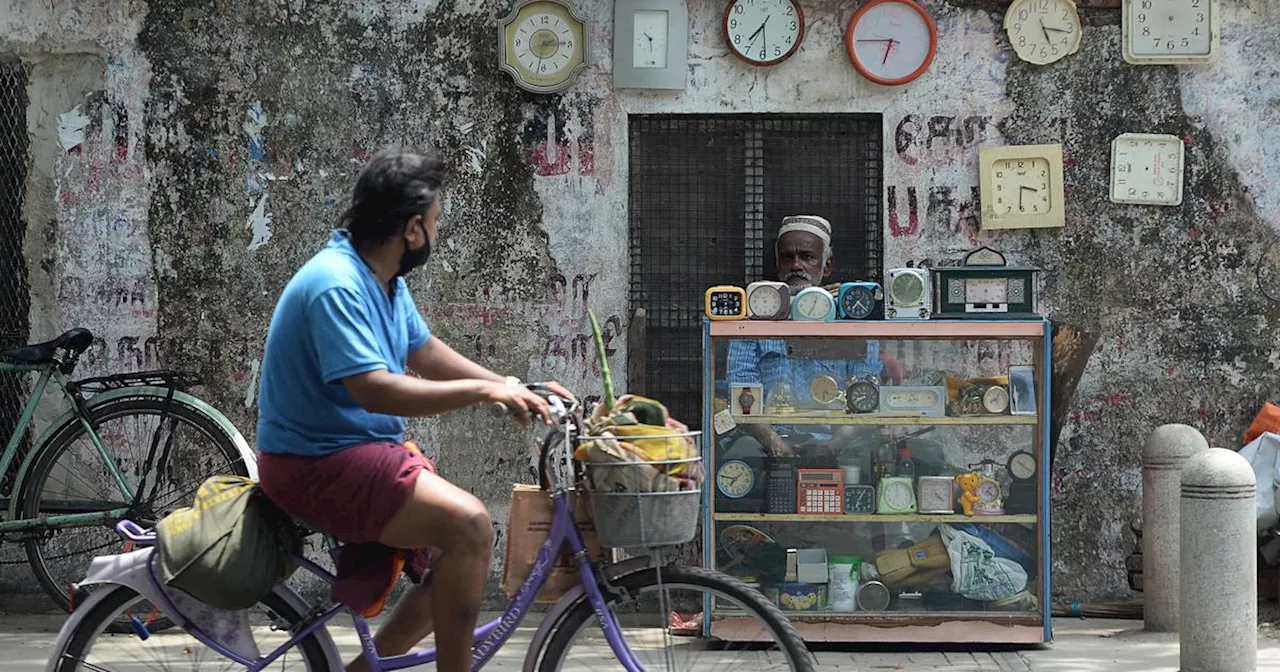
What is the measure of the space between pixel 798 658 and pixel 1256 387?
4.17m

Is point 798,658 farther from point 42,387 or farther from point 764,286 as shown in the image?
point 42,387

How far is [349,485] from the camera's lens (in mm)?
3793

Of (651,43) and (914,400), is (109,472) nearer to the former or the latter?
(651,43)

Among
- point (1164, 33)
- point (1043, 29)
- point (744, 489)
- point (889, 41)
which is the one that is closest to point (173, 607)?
point (744, 489)

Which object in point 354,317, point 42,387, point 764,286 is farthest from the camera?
point 42,387

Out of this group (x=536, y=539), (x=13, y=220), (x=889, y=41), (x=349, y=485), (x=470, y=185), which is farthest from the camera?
(x=13, y=220)

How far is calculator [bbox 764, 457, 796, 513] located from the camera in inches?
259

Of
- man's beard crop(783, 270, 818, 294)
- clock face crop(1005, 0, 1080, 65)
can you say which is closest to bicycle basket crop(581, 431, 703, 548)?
man's beard crop(783, 270, 818, 294)

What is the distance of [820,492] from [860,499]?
186mm

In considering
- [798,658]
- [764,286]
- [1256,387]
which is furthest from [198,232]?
[1256,387]

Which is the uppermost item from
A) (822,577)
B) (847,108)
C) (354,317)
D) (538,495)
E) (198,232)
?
(847,108)

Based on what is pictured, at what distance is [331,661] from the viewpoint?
405 centimetres

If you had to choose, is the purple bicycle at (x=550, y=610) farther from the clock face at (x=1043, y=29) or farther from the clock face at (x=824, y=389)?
the clock face at (x=1043, y=29)

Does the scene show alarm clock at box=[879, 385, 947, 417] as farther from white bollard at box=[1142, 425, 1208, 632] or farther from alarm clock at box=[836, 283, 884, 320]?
white bollard at box=[1142, 425, 1208, 632]
